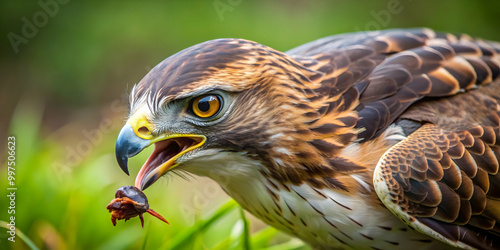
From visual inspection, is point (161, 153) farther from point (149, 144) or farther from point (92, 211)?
point (92, 211)

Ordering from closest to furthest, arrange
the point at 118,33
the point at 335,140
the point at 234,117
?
the point at 234,117
the point at 335,140
the point at 118,33

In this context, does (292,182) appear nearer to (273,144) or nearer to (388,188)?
(273,144)

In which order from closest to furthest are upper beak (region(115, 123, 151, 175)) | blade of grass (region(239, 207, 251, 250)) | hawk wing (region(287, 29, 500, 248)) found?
upper beak (region(115, 123, 151, 175))
hawk wing (region(287, 29, 500, 248))
blade of grass (region(239, 207, 251, 250))

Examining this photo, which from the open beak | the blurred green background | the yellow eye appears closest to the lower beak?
the open beak

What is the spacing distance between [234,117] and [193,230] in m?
1.34

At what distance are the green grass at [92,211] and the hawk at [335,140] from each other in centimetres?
96

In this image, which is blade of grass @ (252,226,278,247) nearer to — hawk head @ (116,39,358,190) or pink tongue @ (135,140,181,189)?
hawk head @ (116,39,358,190)

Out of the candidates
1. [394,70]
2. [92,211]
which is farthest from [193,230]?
[394,70]

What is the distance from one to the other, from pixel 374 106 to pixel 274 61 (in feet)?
2.11

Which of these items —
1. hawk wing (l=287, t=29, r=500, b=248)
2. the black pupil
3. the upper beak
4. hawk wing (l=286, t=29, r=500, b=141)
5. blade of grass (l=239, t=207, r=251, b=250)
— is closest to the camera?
the upper beak

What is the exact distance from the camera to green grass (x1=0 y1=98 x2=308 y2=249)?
4445 millimetres

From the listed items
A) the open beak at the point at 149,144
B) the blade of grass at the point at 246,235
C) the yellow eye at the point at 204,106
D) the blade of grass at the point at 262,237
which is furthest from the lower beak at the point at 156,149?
the blade of grass at the point at 262,237

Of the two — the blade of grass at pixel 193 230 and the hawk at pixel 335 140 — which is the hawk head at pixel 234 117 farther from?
the blade of grass at pixel 193 230

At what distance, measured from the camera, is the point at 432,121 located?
10.6 ft
